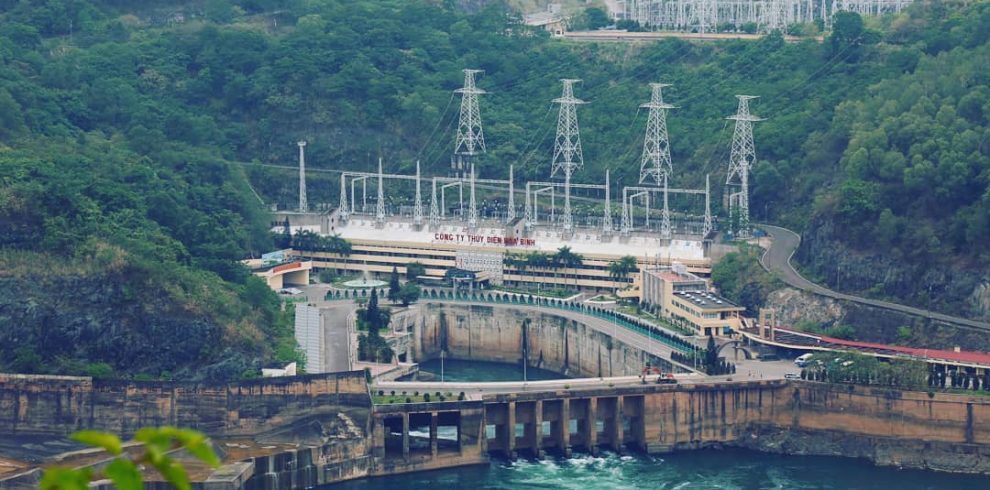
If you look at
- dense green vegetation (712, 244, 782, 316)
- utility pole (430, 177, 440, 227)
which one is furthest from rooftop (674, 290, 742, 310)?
utility pole (430, 177, 440, 227)

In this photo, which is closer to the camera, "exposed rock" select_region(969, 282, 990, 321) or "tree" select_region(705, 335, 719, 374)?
"tree" select_region(705, 335, 719, 374)

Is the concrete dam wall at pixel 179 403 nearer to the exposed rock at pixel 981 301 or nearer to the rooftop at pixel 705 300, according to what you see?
the rooftop at pixel 705 300

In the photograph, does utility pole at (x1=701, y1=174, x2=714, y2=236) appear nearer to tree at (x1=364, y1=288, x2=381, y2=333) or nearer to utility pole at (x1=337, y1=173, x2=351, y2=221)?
utility pole at (x1=337, y1=173, x2=351, y2=221)

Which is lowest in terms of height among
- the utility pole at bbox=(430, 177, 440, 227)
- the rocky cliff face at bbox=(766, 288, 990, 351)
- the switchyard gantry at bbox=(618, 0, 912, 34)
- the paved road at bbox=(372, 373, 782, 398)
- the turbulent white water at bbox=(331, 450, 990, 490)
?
the turbulent white water at bbox=(331, 450, 990, 490)

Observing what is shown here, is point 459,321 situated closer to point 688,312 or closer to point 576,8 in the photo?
point 688,312

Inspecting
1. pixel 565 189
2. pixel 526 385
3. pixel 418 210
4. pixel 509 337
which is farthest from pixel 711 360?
pixel 565 189

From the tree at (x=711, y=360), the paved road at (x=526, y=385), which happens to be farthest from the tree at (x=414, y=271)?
the tree at (x=711, y=360)

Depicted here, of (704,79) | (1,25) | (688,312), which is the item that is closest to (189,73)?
(1,25)

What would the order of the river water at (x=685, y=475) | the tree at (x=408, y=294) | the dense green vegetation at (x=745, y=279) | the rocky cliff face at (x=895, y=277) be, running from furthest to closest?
the tree at (x=408, y=294) → the dense green vegetation at (x=745, y=279) → the rocky cliff face at (x=895, y=277) → the river water at (x=685, y=475)
